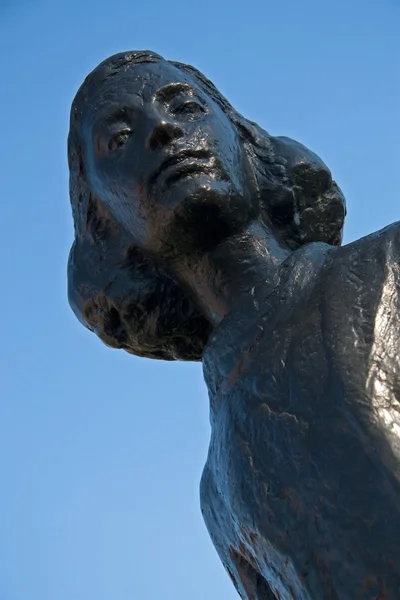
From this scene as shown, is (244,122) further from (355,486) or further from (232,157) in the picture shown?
(355,486)

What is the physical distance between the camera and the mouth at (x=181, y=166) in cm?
371

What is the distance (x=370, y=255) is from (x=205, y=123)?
1.06 metres

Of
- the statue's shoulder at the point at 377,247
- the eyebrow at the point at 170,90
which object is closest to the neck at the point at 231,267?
the statue's shoulder at the point at 377,247

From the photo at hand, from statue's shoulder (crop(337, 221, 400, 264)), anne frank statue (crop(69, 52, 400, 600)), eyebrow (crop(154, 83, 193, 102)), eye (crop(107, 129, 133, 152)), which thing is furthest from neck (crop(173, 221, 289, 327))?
eyebrow (crop(154, 83, 193, 102))

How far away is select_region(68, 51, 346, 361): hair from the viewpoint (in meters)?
4.04

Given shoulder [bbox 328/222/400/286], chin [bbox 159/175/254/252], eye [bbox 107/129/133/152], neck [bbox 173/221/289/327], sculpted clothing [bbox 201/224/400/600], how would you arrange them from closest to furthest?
sculpted clothing [bbox 201/224/400/600], shoulder [bbox 328/222/400/286], chin [bbox 159/175/254/252], neck [bbox 173/221/289/327], eye [bbox 107/129/133/152]

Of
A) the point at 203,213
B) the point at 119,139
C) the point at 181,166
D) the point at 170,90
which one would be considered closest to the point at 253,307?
the point at 203,213

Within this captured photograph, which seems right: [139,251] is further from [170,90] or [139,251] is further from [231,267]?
[170,90]

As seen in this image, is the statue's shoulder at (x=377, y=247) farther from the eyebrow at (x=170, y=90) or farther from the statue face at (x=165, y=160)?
the eyebrow at (x=170, y=90)

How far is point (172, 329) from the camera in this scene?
161 inches

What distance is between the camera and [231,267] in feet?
12.4

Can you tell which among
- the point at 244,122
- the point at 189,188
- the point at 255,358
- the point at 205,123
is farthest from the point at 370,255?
the point at 244,122

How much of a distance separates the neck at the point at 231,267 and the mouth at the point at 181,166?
313 millimetres

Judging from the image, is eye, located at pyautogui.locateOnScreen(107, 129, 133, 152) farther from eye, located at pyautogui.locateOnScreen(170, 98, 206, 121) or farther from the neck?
the neck
